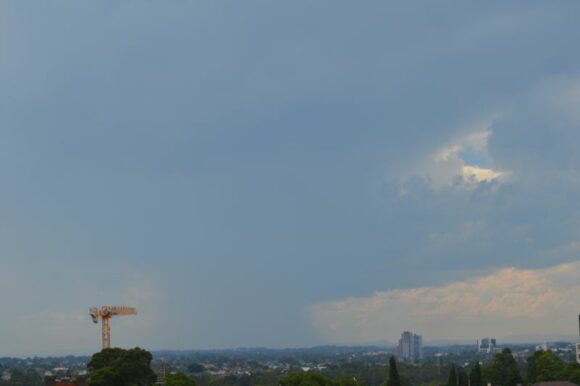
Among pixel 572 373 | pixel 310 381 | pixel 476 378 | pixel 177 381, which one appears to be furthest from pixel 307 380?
pixel 572 373

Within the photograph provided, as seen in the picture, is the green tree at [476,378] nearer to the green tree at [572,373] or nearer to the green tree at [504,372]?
the green tree at [572,373]

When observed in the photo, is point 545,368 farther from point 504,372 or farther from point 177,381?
point 177,381

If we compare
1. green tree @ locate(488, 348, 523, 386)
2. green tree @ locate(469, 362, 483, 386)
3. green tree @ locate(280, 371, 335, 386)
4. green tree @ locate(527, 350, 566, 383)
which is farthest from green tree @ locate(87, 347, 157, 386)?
green tree @ locate(527, 350, 566, 383)

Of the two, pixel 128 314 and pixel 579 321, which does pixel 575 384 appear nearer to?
pixel 579 321

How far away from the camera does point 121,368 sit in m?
76.4

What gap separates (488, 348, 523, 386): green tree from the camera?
119 meters

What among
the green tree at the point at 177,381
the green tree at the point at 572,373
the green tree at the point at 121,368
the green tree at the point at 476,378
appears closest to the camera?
the green tree at the point at 121,368

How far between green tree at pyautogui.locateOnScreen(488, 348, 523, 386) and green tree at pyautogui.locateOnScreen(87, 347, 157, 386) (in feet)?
196

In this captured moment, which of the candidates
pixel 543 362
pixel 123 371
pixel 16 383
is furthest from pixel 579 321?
pixel 16 383

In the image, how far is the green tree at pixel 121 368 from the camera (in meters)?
75.1

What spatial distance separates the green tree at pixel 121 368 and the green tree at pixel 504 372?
5982 centimetres

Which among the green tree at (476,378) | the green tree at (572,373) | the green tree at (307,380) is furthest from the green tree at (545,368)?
the green tree at (307,380)

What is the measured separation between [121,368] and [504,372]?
66.4 meters

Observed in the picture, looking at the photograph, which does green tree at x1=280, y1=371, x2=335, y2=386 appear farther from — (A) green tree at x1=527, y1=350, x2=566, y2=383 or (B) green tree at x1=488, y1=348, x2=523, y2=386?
(B) green tree at x1=488, y1=348, x2=523, y2=386
